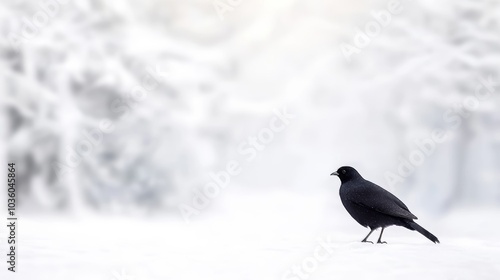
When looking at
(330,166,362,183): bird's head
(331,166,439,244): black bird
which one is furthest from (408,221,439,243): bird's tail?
(330,166,362,183): bird's head

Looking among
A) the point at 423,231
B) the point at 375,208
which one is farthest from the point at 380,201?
the point at 423,231

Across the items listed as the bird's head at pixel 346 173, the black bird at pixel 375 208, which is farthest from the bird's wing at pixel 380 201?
the bird's head at pixel 346 173

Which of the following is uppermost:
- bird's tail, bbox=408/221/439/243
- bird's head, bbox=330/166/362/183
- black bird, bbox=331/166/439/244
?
bird's head, bbox=330/166/362/183

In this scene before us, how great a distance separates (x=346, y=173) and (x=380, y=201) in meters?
0.41

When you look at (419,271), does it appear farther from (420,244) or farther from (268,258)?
(268,258)

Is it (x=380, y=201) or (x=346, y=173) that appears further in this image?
(x=346, y=173)

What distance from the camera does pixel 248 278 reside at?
3.44 meters

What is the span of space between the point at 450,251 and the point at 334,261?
0.76 metres

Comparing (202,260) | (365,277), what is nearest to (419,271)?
(365,277)

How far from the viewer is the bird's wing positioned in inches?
162

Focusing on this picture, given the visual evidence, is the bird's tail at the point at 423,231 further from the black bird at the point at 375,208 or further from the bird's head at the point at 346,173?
the bird's head at the point at 346,173

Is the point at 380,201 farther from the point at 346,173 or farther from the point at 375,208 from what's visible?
the point at 346,173

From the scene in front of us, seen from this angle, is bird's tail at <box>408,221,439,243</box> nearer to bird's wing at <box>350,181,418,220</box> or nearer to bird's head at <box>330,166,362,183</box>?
bird's wing at <box>350,181,418,220</box>

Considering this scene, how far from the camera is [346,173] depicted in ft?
14.8
